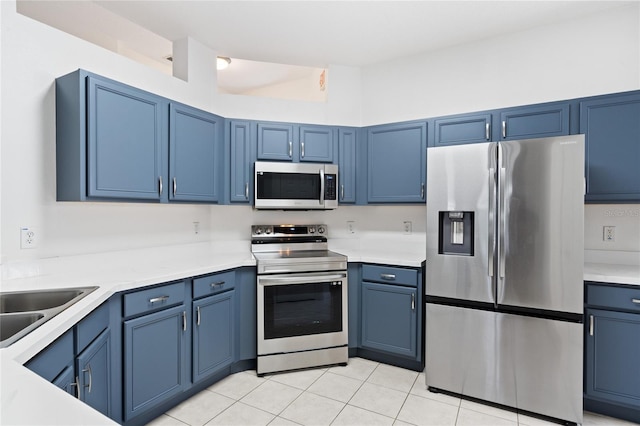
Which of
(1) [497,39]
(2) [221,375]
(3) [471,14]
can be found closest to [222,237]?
(2) [221,375]

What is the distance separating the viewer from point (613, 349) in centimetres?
207

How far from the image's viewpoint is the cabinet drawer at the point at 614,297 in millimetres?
2021

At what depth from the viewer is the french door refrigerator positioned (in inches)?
80.8

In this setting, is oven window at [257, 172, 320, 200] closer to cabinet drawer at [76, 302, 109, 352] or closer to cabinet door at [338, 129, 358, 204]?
cabinet door at [338, 129, 358, 204]

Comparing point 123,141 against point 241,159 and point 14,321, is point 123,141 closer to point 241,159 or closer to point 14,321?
point 241,159

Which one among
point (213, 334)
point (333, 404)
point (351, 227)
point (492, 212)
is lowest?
point (333, 404)

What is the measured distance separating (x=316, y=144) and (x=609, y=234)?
240 centimetres

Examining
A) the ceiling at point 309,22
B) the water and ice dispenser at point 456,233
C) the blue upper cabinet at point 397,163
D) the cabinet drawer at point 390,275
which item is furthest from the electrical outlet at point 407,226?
the ceiling at point 309,22

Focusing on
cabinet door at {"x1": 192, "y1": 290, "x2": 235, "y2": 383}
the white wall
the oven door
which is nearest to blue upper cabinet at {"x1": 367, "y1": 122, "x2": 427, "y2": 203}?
the white wall

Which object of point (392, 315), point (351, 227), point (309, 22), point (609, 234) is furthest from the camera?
point (351, 227)

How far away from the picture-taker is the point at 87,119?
194 cm

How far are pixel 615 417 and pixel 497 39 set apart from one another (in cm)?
285

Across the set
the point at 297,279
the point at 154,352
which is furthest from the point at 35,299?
the point at 297,279

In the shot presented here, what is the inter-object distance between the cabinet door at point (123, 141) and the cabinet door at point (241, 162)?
2.32 ft
